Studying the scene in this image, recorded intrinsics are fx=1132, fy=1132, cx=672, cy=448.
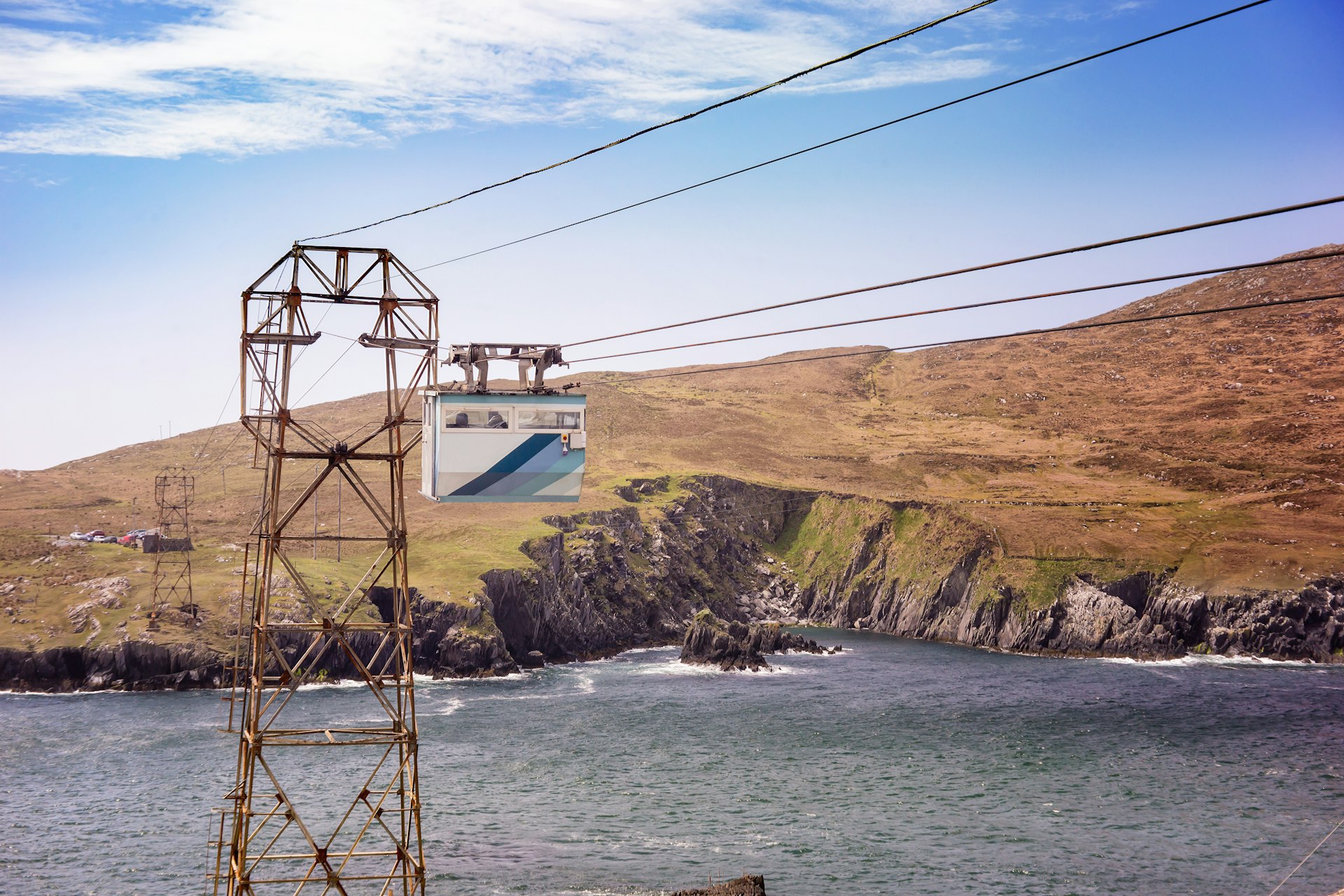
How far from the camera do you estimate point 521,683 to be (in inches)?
4759

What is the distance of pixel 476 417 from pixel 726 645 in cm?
10234

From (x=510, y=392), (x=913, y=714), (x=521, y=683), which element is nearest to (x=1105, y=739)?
(x=913, y=714)

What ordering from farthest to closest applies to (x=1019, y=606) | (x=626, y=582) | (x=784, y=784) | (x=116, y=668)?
(x=626, y=582)
(x=1019, y=606)
(x=116, y=668)
(x=784, y=784)

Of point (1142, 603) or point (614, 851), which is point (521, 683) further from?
point (1142, 603)

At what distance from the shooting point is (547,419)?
127ft

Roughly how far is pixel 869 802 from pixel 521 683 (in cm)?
5460

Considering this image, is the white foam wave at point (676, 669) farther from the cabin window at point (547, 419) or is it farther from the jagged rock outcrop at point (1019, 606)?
the cabin window at point (547, 419)

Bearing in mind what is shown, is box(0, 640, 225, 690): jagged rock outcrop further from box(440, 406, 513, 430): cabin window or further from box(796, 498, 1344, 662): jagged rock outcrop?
box(796, 498, 1344, 662): jagged rock outcrop

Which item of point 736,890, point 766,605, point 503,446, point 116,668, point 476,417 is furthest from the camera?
point 766,605

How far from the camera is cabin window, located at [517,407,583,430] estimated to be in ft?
127

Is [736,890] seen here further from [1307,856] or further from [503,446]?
[1307,856]

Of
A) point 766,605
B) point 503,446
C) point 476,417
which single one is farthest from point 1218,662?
point 476,417

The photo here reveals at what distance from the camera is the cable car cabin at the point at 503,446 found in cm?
3766

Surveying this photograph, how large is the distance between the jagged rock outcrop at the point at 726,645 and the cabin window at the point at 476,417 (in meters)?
98.7
